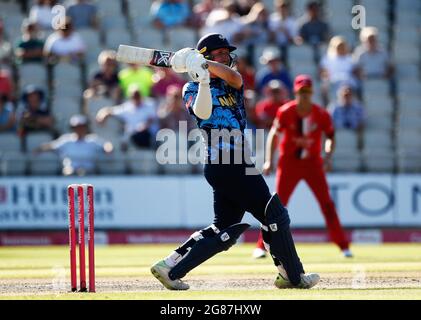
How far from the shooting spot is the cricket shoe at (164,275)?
329 inches

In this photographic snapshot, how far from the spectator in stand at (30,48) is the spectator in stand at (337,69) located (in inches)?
190

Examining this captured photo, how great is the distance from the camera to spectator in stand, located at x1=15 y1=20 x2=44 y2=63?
1819 centimetres

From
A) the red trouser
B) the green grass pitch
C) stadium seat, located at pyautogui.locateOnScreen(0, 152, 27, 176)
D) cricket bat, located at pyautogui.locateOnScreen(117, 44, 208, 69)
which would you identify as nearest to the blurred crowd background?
stadium seat, located at pyautogui.locateOnScreen(0, 152, 27, 176)

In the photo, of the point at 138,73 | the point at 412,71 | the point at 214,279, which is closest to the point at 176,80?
the point at 138,73

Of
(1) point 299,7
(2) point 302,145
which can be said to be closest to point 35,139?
(1) point 299,7

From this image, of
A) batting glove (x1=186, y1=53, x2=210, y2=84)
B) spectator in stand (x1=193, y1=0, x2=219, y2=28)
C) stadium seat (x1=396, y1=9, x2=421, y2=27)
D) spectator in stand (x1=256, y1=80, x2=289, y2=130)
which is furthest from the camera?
stadium seat (x1=396, y1=9, x2=421, y2=27)

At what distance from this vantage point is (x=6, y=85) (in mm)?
17594

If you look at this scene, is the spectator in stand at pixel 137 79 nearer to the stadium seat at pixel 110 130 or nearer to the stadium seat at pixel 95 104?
the stadium seat at pixel 95 104

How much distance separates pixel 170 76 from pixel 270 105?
6.59 ft

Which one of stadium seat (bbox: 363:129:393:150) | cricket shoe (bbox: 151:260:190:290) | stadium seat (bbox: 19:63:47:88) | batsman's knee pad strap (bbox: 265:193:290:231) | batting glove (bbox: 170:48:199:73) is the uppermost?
stadium seat (bbox: 19:63:47:88)

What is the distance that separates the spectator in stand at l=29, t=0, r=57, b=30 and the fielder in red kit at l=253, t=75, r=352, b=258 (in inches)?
305

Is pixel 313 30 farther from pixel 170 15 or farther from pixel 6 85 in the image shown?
pixel 6 85

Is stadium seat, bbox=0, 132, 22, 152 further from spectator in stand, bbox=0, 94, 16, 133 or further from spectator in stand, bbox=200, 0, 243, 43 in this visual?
spectator in stand, bbox=200, 0, 243, 43
